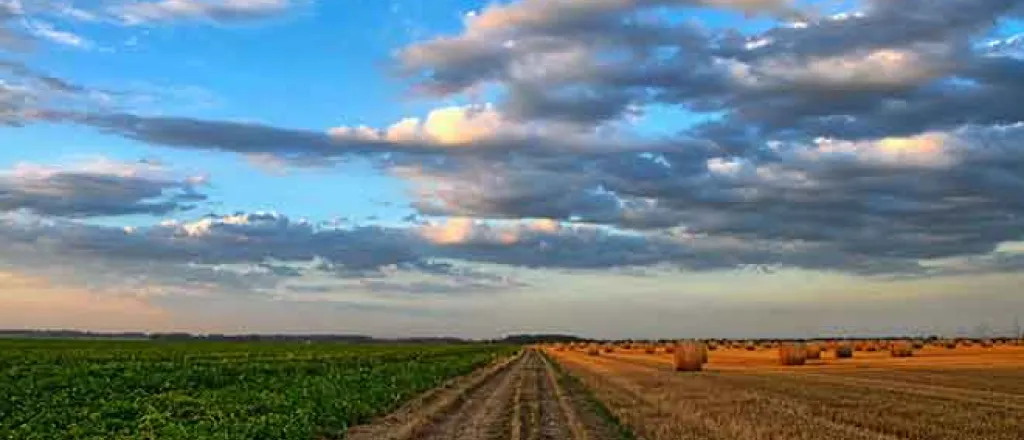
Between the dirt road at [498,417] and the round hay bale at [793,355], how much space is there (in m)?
24.0

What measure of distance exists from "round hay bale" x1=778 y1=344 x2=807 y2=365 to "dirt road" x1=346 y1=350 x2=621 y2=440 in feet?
78.8

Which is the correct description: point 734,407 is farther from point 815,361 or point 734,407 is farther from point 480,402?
point 815,361

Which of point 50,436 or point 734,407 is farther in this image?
point 734,407

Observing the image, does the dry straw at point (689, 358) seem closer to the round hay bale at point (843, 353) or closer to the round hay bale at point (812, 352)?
the round hay bale at point (812, 352)

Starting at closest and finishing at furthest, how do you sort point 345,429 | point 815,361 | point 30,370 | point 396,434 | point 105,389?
point 396,434, point 345,429, point 105,389, point 30,370, point 815,361

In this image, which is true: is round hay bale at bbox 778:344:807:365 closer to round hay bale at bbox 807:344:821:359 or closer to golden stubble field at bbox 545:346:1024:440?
round hay bale at bbox 807:344:821:359

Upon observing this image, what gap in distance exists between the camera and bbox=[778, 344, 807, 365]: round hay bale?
60562mm

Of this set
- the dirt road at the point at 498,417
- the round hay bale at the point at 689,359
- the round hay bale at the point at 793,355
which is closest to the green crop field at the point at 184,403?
the dirt road at the point at 498,417

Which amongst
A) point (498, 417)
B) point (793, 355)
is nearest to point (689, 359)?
point (793, 355)

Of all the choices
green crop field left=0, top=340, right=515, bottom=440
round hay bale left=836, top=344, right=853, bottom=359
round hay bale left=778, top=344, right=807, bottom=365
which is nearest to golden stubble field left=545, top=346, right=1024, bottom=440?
green crop field left=0, top=340, right=515, bottom=440

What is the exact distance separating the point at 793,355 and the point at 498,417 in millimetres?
37825

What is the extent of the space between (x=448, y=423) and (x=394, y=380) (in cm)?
2000

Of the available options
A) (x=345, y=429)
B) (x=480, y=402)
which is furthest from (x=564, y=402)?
(x=345, y=429)

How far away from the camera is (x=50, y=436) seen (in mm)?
20875
